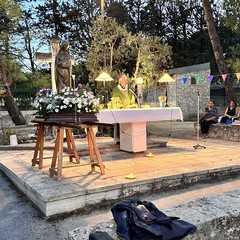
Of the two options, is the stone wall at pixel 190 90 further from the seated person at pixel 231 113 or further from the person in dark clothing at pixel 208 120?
the person in dark clothing at pixel 208 120

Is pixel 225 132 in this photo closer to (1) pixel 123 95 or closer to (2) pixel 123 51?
(1) pixel 123 95

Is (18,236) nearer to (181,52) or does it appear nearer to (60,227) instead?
(60,227)

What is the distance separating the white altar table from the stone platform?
212mm

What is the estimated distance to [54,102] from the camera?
12.9 ft

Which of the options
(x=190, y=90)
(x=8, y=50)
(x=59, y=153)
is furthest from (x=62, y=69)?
(x=190, y=90)

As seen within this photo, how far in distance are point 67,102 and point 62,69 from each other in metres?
1.65

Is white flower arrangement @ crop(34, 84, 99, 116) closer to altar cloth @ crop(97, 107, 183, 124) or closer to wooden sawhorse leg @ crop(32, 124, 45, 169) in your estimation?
wooden sawhorse leg @ crop(32, 124, 45, 169)

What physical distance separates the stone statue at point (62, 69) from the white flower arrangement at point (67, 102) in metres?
1.18

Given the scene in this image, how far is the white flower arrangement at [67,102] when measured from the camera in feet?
12.9

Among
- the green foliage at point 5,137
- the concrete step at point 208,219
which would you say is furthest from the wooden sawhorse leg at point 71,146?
the green foliage at point 5,137

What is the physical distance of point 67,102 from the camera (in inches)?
154

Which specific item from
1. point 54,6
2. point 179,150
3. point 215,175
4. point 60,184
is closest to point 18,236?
point 60,184

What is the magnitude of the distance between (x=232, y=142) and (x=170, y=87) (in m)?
7.98

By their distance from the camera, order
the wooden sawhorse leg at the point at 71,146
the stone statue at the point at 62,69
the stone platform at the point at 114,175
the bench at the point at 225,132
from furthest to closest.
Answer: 1. the bench at the point at 225,132
2. the stone statue at the point at 62,69
3. the wooden sawhorse leg at the point at 71,146
4. the stone platform at the point at 114,175
